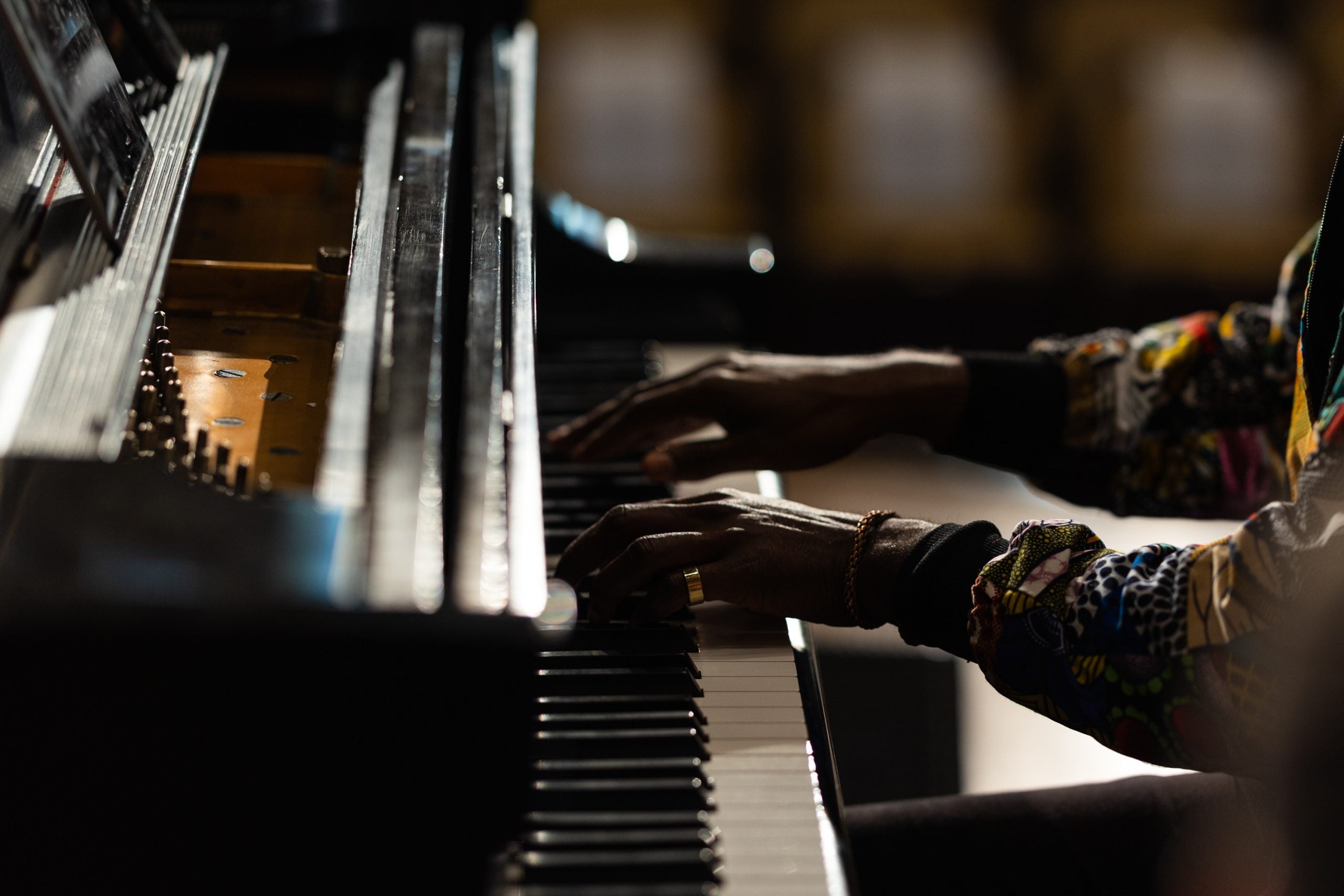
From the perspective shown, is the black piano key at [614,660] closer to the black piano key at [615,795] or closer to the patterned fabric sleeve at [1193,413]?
the black piano key at [615,795]

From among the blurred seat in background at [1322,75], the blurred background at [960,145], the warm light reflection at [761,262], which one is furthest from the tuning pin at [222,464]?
the blurred seat in background at [1322,75]

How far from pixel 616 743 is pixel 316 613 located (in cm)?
29

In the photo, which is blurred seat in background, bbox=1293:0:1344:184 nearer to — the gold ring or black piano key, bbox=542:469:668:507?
black piano key, bbox=542:469:668:507

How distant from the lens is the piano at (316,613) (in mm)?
693

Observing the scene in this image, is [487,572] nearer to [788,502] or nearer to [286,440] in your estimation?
[286,440]

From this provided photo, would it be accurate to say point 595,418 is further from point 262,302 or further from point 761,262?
point 761,262

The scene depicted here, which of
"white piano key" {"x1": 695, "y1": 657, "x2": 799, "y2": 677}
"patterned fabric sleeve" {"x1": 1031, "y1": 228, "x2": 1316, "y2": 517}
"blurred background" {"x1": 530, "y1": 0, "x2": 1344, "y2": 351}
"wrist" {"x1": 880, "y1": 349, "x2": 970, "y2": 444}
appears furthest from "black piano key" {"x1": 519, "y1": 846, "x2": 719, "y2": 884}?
"blurred background" {"x1": 530, "y1": 0, "x2": 1344, "y2": 351}

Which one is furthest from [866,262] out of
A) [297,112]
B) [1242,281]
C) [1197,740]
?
[1197,740]

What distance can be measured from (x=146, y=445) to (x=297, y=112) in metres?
0.88

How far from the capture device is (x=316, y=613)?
649mm

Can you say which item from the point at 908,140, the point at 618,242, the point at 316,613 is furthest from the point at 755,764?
the point at 908,140

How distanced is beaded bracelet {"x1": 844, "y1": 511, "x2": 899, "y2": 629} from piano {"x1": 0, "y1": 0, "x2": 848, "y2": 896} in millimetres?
60

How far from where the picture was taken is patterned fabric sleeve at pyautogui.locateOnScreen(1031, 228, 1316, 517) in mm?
1462

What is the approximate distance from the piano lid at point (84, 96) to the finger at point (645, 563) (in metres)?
0.48
